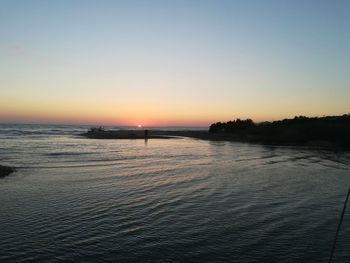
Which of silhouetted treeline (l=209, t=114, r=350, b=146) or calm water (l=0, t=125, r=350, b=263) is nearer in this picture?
calm water (l=0, t=125, r=350, b=263)

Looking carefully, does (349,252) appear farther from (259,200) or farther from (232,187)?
(232,187)

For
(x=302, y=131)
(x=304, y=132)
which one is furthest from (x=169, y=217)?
(x=302, y=131)

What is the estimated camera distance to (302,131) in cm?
5725

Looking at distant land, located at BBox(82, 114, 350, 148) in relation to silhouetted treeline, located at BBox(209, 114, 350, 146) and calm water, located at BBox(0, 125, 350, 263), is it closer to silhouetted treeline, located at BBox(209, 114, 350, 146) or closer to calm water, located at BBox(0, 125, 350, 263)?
silhouetted treeline, located at BBox(209, 114, 350, 146)

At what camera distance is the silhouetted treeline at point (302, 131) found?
53.0 meters

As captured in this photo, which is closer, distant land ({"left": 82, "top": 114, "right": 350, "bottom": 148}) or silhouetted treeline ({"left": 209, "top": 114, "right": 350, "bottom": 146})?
distant land ({"left": 82, "top": 114, "right": 350, "bottom": 148})

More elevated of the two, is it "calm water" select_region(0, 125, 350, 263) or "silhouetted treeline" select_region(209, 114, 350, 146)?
"silhouetted treeline" select_region(209, 114, 350, 146)

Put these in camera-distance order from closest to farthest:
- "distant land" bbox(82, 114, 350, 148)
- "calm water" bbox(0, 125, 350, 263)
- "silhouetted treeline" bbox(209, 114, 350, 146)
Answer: "calm water" bbox(0, 125, 350, 263), "distant land" bbox(82, 114, 350, 148), "silhouetted treeline" bbox(209, 114, 350, 146)

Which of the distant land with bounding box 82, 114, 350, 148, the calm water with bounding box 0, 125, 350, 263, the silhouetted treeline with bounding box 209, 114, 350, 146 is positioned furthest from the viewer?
the silhouetted treeline with bounding box 209, 114, 350, 146

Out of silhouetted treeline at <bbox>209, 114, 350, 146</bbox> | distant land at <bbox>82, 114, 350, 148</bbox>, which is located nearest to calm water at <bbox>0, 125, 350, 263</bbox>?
distant land at <bbox>82, 114, 350, 148</bbox>

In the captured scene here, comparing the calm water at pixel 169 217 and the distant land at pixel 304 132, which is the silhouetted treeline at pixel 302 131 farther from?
the calm water at pixel 169 217

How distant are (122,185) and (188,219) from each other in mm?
6253

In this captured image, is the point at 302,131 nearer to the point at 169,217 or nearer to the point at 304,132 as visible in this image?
the point at 304,132

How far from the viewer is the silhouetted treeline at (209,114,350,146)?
53031 millimetres
